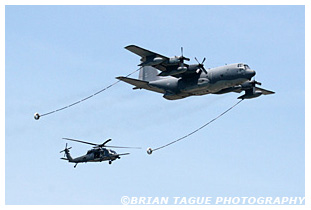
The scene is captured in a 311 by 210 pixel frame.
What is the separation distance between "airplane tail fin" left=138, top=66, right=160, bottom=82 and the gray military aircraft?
1.33 metres

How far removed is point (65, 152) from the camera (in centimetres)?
7888

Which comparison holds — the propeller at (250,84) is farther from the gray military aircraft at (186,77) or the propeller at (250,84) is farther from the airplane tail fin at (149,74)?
the airplane tail fin at (149,74)

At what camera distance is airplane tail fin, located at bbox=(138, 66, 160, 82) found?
66.4m

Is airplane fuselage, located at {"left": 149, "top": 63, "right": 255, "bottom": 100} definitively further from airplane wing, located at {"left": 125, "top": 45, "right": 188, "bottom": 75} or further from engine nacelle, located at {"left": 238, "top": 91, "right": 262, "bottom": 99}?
engine nacelle, located at {"left": 238, "top": 91, "right": 262, "bottom": 99}

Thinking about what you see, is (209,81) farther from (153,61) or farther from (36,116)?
(36,116)

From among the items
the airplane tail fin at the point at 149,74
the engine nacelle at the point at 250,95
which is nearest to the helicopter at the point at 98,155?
the airplane tail fin at the point at 149,74

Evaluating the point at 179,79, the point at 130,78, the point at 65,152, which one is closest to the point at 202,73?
the point at 179,79

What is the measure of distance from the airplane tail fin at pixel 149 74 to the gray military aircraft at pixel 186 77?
4.36 feet

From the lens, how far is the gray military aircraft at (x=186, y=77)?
5959 centimetres

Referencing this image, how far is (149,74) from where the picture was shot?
66938 millimetres

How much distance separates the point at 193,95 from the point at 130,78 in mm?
6141

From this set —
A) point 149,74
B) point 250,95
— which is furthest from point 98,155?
point 250,95

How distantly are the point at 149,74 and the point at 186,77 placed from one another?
5.82m

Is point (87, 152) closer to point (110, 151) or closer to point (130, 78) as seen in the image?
point (110, 151)
